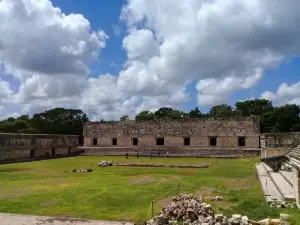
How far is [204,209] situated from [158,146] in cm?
2400

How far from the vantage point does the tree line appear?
44037mm

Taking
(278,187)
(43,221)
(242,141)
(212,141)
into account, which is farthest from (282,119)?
(43,221)

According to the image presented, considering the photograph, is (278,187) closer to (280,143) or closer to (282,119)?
(280,143)

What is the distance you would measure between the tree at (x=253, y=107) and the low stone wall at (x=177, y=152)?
2635cm

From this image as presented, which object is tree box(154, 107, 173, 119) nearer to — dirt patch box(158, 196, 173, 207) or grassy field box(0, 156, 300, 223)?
grassy field box(0, 156, 300, 223)

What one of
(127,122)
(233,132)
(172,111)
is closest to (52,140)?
(127,122)

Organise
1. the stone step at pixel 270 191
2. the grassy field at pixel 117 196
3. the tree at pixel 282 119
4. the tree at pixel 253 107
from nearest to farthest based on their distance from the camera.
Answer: the grassy field at pixel 117 196
the stone step at pixel 270 191
the tree at pixel 282 119
the tree at pixel 253 107

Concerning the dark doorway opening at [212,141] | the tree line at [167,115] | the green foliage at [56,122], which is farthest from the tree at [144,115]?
the dark doorway opening at [212,141]

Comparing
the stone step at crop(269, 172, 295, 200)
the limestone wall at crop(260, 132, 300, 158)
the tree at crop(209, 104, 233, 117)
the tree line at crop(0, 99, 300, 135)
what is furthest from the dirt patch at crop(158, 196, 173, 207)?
the tree at crop(209, 104, 233, 117)

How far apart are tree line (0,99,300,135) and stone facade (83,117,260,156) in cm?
1207

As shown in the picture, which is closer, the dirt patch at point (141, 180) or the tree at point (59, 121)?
the dirt patch at point (141, 180)

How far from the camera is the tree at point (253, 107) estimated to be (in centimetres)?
5234

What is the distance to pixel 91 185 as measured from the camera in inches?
462

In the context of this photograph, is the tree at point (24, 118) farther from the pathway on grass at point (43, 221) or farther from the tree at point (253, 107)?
the pathway on grass at point (43, 221)
